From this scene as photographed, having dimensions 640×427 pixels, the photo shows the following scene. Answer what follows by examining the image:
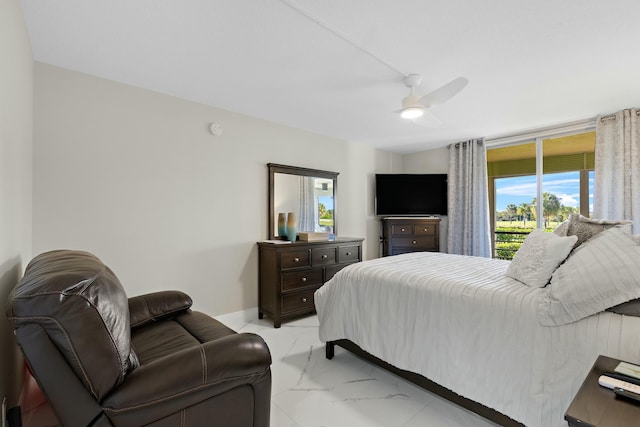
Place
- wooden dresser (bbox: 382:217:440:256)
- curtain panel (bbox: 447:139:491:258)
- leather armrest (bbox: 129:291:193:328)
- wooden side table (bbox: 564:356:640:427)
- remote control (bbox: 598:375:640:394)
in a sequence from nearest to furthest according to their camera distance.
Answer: wooden side table (bbox: 564:356:640:427) < remote control (bbox: 598:375:640:394) < leather armrest (bbox: 129:291:193:328) < curtain panel (bbox: 447:139:491:258) < wooden dresser (bbox: 382:217:440:256)

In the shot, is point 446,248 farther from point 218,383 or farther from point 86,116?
point 86,116

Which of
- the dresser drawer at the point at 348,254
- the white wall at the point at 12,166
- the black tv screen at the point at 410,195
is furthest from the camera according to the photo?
the black tv screen at the point at 410,195

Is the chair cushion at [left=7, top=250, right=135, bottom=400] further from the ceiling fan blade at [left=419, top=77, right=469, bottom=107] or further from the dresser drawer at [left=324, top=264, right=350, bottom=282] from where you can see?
the dresser drawer at [left=324, top=264, right=350, bottom=282]

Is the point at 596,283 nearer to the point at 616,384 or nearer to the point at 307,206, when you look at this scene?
the point at 616,384

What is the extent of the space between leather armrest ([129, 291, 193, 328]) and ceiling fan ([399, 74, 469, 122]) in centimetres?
223

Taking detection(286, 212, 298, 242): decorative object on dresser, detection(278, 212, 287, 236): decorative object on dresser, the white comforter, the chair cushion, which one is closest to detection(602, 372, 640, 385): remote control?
the white comforter

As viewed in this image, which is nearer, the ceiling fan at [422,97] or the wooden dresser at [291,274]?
the ceiling fan at [422,97]

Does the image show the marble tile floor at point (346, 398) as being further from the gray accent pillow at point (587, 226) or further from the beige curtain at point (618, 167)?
the beige curtain at point (618, 167)

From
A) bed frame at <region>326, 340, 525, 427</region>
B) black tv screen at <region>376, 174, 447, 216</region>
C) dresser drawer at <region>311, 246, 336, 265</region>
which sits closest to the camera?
bed frame at <region>326, 340, 525, 427</region>

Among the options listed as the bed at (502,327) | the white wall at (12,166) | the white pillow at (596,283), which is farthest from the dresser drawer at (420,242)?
the white wall at (12,166)

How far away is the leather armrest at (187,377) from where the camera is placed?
1.03 metres

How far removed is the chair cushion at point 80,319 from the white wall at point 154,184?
161 cm

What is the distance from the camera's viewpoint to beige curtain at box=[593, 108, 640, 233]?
323 cm

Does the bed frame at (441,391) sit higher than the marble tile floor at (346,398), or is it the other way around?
the bed frame at (441,391)
